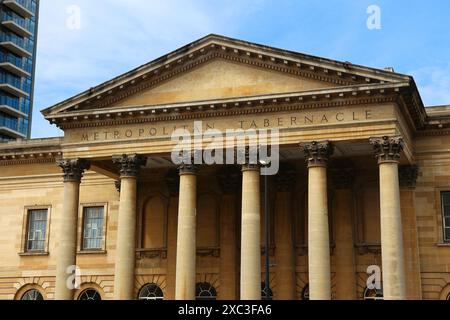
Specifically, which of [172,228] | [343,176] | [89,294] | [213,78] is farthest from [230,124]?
[89,294]

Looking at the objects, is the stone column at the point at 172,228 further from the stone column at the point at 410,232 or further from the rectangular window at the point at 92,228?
the stone column at the point at 410,232

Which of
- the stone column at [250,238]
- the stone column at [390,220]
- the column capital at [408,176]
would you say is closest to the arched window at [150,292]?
the stone column at [250,238]

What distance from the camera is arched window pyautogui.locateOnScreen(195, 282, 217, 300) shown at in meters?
37.1

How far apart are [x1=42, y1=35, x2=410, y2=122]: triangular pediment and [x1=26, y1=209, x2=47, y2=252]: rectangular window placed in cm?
884

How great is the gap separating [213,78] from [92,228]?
12.7 metres

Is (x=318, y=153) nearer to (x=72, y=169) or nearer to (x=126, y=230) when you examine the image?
(x=126, y=230)

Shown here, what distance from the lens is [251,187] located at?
1255 inches

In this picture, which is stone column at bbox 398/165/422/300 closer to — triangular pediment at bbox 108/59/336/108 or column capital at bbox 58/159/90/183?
triangular pediment at bbox 108/59/336/108

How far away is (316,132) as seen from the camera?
1236 inches

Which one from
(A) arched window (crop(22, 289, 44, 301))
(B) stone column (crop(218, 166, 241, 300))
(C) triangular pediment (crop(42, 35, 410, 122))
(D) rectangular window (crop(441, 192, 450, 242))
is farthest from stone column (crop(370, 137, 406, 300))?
(A) arched window (crop(22, 289, 44, 301))

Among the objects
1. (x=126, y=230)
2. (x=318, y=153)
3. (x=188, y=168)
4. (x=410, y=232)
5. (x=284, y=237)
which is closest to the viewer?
(x=318, y=153)

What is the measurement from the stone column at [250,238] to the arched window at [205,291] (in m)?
6.45

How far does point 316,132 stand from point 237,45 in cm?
579
